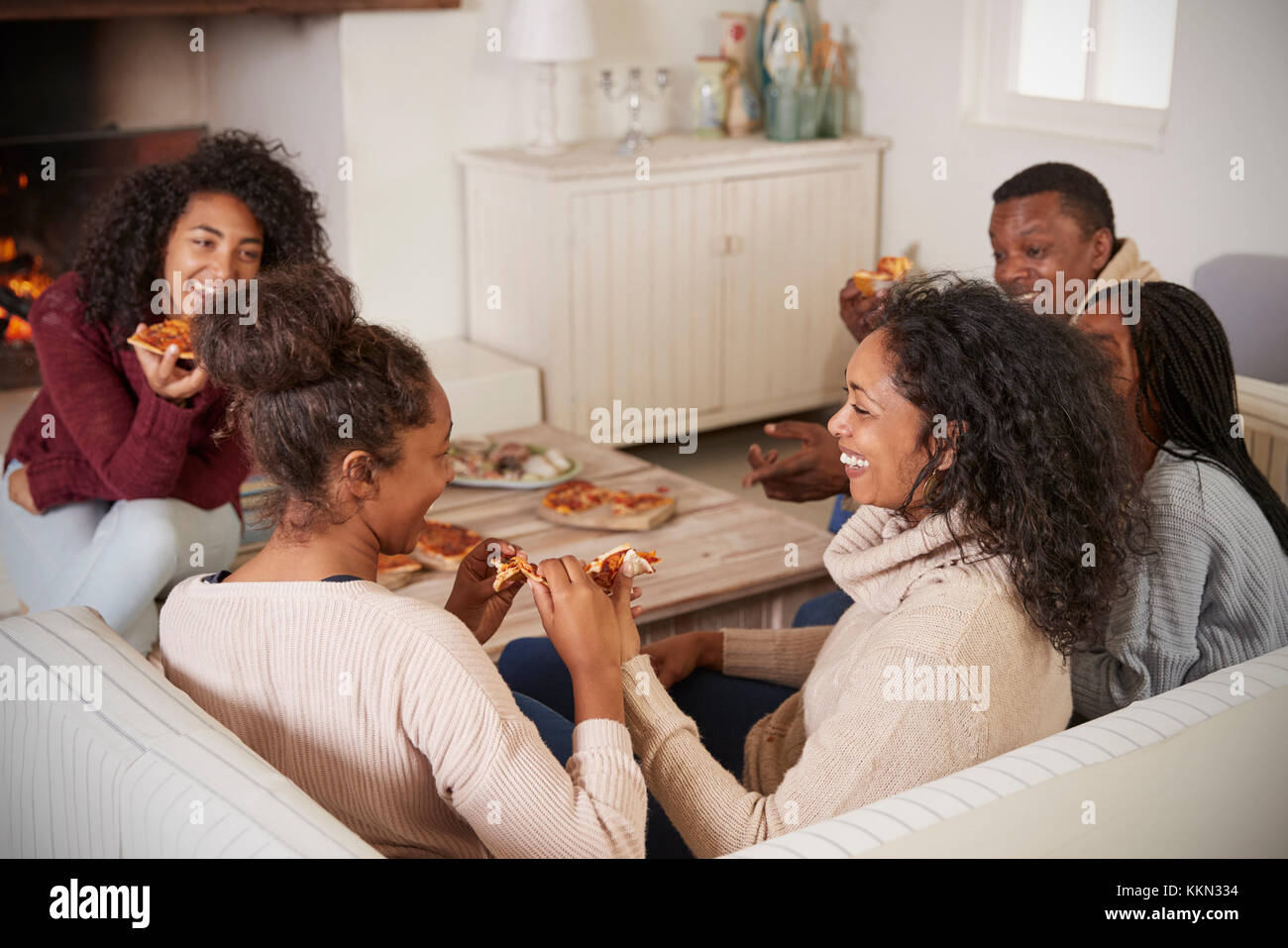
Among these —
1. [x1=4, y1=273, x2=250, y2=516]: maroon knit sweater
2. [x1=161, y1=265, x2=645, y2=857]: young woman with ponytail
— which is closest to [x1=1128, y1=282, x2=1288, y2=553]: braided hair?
Result: [x1=161, y1=265, x2=645, y2=857]: young woman with ponytail

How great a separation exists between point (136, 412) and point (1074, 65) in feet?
9.72

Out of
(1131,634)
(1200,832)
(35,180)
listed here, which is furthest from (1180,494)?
(35,180)

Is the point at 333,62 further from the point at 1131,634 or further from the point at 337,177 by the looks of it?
the point at 1131,634

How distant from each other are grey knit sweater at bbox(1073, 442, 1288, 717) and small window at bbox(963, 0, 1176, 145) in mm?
2392

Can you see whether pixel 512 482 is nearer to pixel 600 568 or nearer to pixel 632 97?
pixel 600 568

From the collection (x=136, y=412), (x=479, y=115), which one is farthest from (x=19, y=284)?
(x=136, y=412)

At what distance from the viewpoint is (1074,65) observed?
4.00 m

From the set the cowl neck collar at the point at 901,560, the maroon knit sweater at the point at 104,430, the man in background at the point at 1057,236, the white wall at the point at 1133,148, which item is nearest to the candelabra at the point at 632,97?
the white wall at the point at 1133,148

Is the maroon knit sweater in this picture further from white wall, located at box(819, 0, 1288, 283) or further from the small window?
the small window

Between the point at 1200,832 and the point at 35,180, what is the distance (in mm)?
3914

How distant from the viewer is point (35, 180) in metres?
4.06

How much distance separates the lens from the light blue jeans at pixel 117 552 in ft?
7.72

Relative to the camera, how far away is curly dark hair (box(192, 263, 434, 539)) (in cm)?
132

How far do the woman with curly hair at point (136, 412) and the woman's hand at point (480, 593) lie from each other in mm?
885
